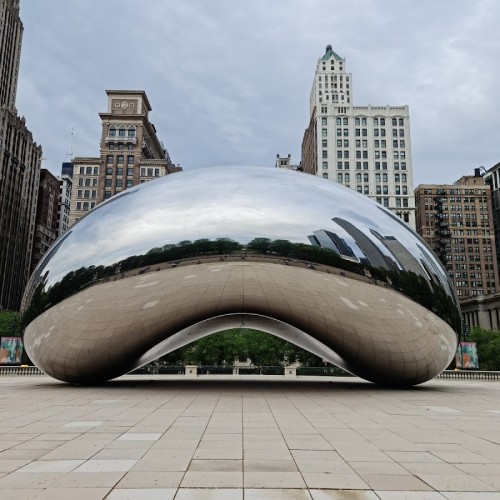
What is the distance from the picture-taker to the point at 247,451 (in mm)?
5797

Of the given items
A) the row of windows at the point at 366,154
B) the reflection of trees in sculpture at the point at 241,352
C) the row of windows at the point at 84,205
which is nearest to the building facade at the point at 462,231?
the row of windows at the point at 366,154

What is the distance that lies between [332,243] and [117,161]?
122 metres

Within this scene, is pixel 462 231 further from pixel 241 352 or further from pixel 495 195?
pixel 241 352

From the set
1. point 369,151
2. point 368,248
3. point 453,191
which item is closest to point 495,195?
point 453,191

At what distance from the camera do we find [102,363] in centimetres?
1335

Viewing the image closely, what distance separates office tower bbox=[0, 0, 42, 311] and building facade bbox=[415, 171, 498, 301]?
107666 mm

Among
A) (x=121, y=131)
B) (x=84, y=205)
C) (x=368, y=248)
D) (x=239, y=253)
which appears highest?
(x=121, y=131)

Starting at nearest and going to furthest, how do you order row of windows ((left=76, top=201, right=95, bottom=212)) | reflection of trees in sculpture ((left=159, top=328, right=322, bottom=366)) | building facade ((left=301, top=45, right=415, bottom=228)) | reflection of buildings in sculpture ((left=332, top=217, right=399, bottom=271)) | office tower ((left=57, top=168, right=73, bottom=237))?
reflection of buildings in sculpture ((left=332, top=217, right=399, bottom=271)) < reflection of trees in sculpture ((left=159, top=328, right=322, bottom=366)) < building facade ((left=301, top=45, right=415, bottom=228)) < row of windows ((left=76, top=201, right=95, bottom=212)) < office tower ((left=57, top=168, right=73, bottom=237))

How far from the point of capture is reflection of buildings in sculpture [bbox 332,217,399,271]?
11.6m

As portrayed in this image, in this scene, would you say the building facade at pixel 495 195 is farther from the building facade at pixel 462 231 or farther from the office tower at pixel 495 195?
the building facade at pixel 462 231

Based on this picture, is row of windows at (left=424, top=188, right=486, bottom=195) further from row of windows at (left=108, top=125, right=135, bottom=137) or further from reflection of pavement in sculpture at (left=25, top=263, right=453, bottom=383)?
reflection of pavement in sculpture at (left=25, top=263, right=453, bottom=383)

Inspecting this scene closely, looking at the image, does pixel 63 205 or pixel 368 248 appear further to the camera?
pixel 63 205

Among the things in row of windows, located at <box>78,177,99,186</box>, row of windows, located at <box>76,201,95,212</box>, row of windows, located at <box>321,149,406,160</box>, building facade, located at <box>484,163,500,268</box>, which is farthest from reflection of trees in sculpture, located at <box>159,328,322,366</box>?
building facade, located at <box>484,163,500,268</box>

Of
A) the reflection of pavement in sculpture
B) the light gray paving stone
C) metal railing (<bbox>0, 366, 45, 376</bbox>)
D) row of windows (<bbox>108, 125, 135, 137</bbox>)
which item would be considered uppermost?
row of windows (<bbox>108, 125, 135, 137</bbox>)
